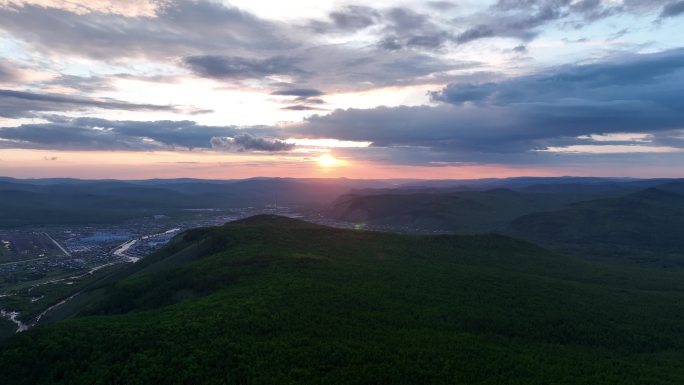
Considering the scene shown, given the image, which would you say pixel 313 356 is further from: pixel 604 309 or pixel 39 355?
pixel 604 309

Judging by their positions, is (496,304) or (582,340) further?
(496,304)

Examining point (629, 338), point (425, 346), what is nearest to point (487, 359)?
point (425, 346)

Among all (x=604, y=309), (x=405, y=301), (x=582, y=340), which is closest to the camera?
(x=582, y=340)

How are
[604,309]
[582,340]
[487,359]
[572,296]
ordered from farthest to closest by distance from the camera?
[572,296], [604,309], [582,340], [487,359]

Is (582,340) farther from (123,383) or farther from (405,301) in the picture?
(123,383)

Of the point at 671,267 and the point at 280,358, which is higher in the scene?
the point at 280,358

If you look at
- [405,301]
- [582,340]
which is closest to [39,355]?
[405,301]
